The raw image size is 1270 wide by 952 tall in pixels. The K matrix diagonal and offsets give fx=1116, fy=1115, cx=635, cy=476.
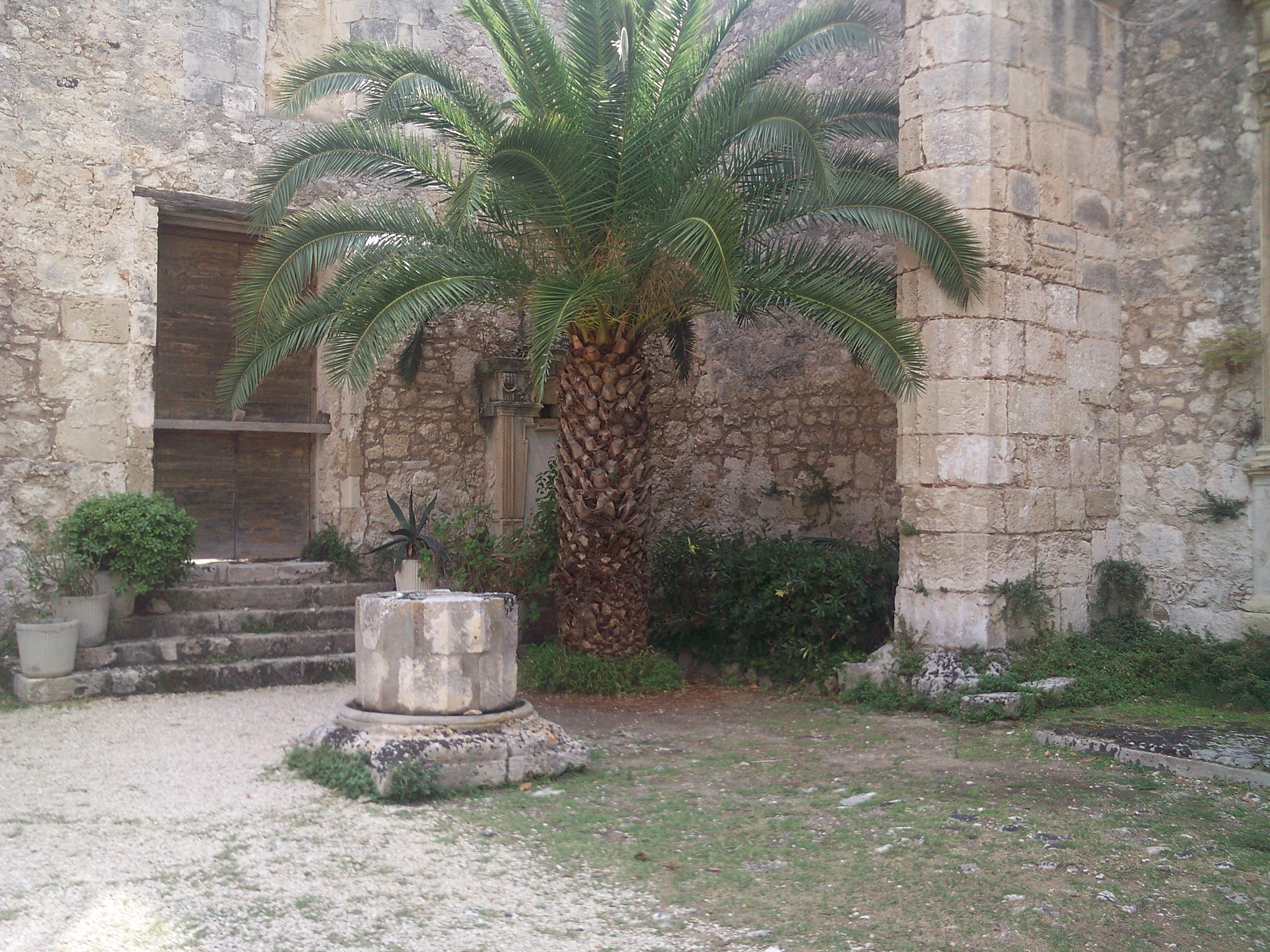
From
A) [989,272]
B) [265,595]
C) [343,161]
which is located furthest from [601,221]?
[265,595]

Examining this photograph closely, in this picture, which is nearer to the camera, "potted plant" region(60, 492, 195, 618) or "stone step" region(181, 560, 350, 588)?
"potted plant" region(60, 492, 195, 618)

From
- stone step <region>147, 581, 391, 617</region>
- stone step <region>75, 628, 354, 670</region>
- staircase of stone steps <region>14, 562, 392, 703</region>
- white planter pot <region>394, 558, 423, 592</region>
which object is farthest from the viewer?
white planter pot <region>394, 558, 423, 592</region>

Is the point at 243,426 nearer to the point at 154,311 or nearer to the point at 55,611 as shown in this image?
the point at 154,311

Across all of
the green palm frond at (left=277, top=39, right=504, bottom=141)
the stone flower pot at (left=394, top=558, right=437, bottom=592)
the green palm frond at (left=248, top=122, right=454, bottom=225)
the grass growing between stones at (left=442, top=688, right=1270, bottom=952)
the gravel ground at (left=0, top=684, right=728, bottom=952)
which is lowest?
the gravel ground at (left=0, top=684, right=728, bottom=952)

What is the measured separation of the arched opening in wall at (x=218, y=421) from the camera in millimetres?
8781

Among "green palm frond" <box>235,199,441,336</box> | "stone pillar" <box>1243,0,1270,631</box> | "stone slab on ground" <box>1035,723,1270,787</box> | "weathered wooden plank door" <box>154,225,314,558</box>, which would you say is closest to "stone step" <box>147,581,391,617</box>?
"weathered wooden plank door" <box>154,225,314,558</box>

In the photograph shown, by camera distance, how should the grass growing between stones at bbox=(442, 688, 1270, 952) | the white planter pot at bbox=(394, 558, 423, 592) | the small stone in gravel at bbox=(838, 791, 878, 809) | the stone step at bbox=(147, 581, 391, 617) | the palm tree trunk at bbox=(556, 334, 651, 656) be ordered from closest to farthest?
the grass growing between stones at bbox=(442, 688, 1270, 952)
the small stone in gravel at bbox=(838, 791, 878, 809)
the palm tree trunk at bbox=(556, 334, 651, 656)
the stone step at bbox=(147, 581, 391, 617)
the white planter pot at bbox=(394, 558, 423, 592)

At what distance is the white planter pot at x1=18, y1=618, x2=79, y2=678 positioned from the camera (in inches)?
272

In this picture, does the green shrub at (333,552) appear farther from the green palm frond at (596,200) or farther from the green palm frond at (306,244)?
the green palm frond at (306,244)

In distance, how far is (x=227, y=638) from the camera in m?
7.84

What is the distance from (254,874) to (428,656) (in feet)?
4.83

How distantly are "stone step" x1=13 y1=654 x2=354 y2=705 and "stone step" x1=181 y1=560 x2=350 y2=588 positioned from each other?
926 millimetres

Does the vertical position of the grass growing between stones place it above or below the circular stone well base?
below

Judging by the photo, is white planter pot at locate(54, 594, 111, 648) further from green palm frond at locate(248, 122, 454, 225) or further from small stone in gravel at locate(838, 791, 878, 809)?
small stone in gravel at locate(838, 791, 878, 809)
